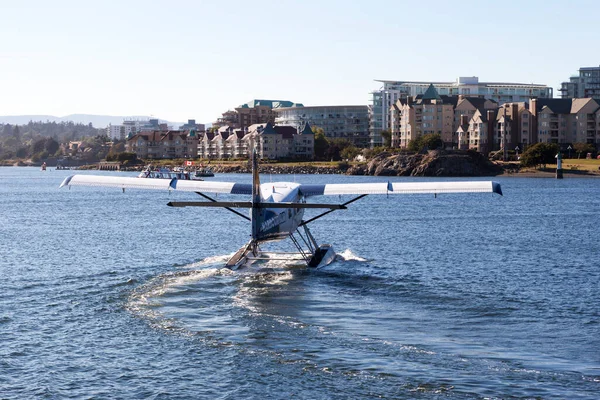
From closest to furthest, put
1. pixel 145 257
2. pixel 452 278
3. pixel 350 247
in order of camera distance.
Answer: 1. pixel 452 278
2. pixel 145 257
3. pixel 350 247

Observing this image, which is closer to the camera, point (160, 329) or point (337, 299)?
point (160, 329)

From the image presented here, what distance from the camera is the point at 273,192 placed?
109ft

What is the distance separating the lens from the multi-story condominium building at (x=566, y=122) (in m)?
159

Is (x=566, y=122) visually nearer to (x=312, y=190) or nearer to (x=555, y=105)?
(x=555, y=105)

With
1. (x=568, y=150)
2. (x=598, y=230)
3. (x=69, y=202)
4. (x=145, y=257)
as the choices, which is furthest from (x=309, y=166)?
(x=145, y=257)

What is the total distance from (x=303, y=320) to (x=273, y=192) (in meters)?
10.6

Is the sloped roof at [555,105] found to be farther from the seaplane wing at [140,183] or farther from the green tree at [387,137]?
the seaplane wing at [140,183]

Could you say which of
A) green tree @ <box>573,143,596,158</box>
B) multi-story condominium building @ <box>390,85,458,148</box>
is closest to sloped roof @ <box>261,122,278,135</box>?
multi-story condominium building @ <box>390,85,458,148</box>

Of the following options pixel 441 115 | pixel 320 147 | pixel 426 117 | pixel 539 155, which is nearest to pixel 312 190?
pixel 539 155

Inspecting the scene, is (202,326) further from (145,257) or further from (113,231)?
(113,231)

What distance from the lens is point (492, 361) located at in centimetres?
1923

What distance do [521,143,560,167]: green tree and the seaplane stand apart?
111m

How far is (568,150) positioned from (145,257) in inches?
5109

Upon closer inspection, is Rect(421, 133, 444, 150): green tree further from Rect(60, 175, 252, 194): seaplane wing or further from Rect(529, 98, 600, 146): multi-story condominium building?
Rect(60, 175, 252, 194): seaplane wing
